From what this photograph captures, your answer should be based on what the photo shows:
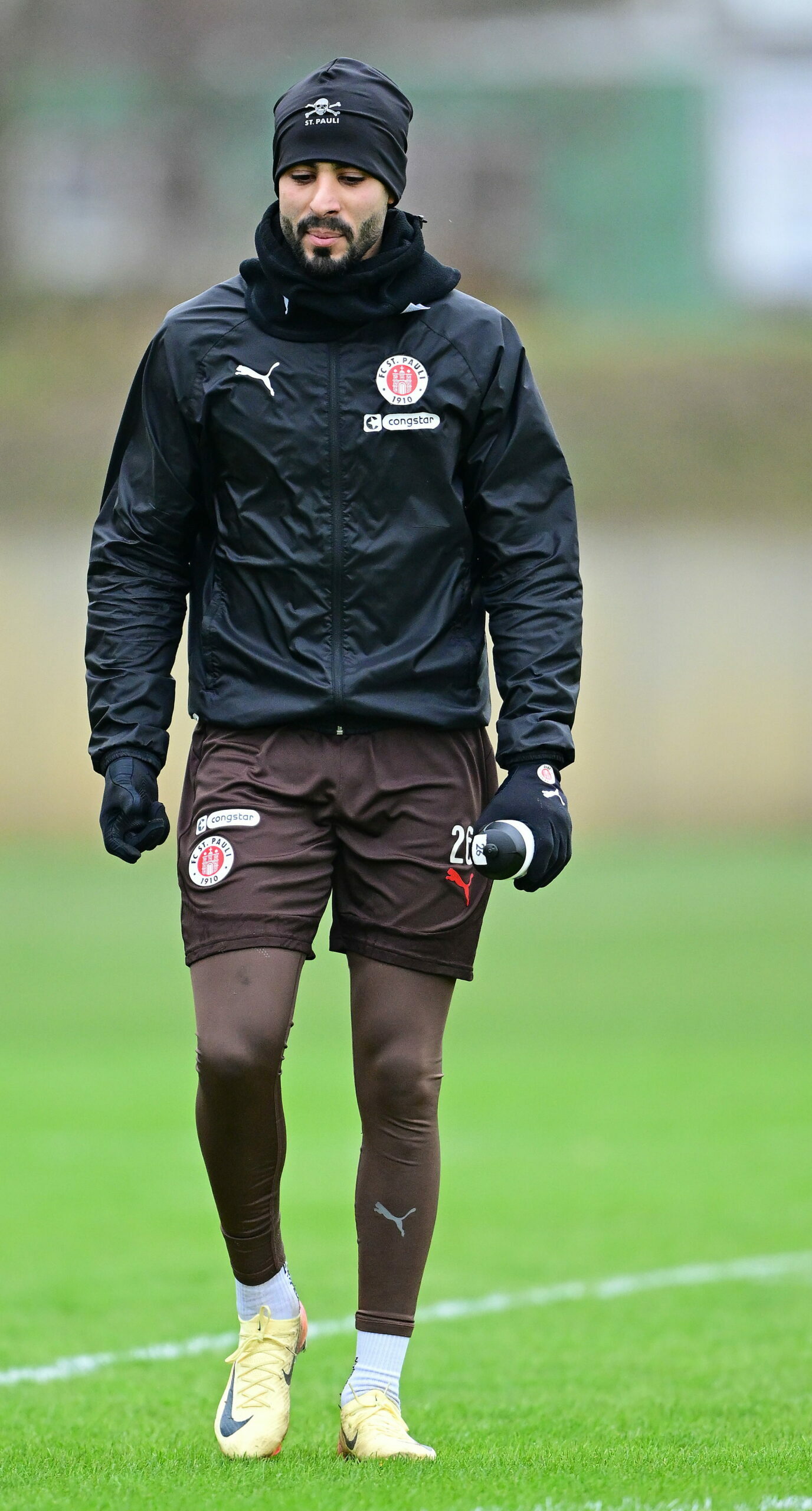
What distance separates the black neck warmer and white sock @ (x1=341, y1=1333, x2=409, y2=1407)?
5.97 feet

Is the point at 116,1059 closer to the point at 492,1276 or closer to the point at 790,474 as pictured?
the point at 492,1276

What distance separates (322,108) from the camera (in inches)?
156

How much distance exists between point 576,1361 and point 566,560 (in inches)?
84.4

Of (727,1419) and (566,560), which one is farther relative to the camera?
(727,1419)

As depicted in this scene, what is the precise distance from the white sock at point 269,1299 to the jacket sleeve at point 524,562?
1.06m

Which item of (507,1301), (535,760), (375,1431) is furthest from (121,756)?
(507,1301)

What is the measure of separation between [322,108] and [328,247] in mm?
252

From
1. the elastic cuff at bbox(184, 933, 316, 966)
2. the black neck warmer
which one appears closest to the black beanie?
the black neck warmer

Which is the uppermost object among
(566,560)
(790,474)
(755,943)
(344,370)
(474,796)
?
(344,370)

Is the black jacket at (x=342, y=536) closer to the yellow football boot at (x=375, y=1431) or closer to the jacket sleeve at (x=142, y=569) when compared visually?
the jacket sleeve at (x=142, y=569)

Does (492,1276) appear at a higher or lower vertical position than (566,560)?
lower

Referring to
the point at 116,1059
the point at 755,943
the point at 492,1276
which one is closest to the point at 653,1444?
the point at 492,1276

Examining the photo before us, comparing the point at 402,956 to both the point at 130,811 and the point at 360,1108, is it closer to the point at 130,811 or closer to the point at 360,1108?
the point at 360,1108

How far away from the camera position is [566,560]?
406cm
